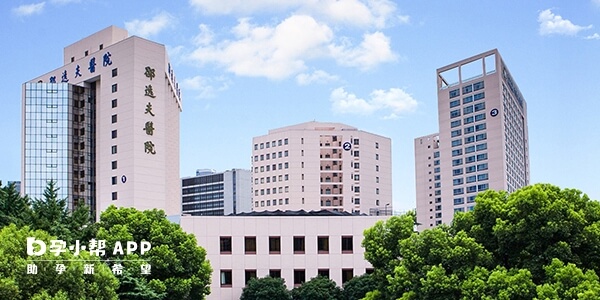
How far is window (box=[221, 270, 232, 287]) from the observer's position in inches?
1307

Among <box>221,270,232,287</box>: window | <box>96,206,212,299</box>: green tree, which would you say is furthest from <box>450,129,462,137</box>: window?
<box>96,206,212,299</box>: green tree

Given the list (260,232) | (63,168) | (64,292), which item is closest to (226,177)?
(63,168)

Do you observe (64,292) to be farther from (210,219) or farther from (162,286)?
(210,219)

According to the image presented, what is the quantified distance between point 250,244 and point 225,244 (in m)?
1.20

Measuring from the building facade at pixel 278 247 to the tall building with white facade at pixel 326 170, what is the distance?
46.0m

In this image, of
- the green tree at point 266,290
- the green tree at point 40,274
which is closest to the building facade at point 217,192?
the green tree at point 266,290

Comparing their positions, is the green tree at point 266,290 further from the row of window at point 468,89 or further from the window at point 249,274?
the row of window at point 468,89

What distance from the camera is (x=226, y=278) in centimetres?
3328

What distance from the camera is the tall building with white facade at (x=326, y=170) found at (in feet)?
267

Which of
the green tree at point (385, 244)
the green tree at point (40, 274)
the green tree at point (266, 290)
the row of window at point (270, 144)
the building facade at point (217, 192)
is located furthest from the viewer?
the building facade at point (217, 192)

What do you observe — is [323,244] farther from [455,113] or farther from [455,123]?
[455,113]

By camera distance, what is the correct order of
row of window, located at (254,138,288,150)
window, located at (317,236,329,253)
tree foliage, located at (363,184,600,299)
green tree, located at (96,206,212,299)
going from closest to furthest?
tree foliage, located at (363,184,600,299) → green tree, located at (96,206,212,299) → window, located at (317,236,329,253) → row of window, located at (254,138,288,150)

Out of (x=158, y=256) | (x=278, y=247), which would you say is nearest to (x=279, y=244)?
(x=278, y=247)

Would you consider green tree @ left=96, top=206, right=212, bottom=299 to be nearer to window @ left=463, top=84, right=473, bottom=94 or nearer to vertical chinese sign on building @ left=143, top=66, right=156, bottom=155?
vertical chinese sign on building @ left=143, top=66, right=156, bottom=155
